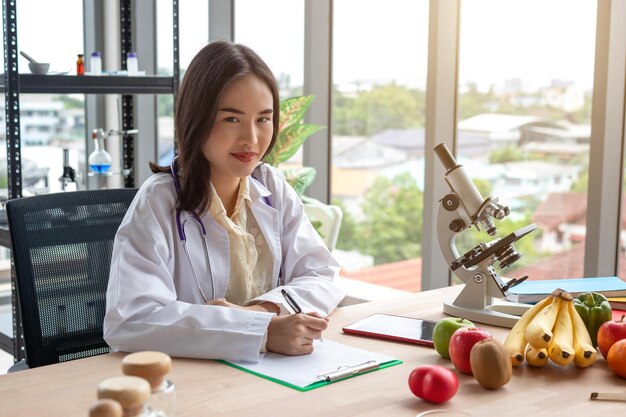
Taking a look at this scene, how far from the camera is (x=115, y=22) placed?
4.67 m

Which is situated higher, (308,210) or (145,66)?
(145,66)

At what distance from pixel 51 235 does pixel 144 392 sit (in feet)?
4.21

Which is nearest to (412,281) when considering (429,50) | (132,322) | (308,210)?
(308,210)

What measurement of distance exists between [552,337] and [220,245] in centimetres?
77

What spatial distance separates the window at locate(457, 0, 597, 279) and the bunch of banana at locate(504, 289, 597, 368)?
1507mm

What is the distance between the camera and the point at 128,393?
826mm

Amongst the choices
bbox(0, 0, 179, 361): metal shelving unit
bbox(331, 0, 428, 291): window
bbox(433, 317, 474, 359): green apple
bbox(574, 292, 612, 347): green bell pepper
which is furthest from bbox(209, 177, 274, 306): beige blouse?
bbox(331, 0, 428, 291): window

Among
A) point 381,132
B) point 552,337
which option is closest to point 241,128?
point 552,337

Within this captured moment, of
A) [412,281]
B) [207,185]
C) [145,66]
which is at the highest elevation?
[145,66]

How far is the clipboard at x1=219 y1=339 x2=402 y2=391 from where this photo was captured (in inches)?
60.8

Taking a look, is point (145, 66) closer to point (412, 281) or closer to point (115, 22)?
point (115, 22)

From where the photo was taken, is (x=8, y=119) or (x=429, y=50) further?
(x=429, y=50)

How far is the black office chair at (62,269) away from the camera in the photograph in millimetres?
1973

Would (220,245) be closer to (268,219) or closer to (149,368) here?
(268,219)
